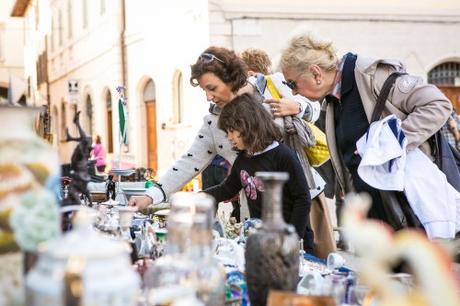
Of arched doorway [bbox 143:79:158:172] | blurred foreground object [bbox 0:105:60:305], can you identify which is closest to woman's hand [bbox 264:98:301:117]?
blurred foreground object [bbox 0:105:60:305]

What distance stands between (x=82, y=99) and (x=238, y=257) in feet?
58.1

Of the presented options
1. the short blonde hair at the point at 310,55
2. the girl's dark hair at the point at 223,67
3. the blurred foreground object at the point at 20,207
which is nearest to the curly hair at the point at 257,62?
the girl's dark hair at the point at 223,67

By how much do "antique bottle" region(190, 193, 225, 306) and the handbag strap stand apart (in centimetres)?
143

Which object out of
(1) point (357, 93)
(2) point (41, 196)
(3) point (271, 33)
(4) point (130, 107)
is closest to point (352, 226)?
(2) point (41, 196)

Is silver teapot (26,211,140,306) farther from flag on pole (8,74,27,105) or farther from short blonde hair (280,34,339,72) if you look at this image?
short blonde hair (280,34,339,72)

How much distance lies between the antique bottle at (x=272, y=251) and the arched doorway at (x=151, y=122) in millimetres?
12356

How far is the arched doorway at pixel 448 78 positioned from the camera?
11219mm

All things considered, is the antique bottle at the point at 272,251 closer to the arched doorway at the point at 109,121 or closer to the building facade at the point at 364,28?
the building facade at the point at 364,28

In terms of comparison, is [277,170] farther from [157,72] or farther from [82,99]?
[82,99]

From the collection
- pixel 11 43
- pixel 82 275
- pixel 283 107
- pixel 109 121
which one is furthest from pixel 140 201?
pixel 11 43

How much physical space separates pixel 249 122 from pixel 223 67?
363mm

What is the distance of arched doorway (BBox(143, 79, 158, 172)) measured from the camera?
13.8m

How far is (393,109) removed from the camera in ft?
8.23

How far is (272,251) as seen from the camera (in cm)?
128
